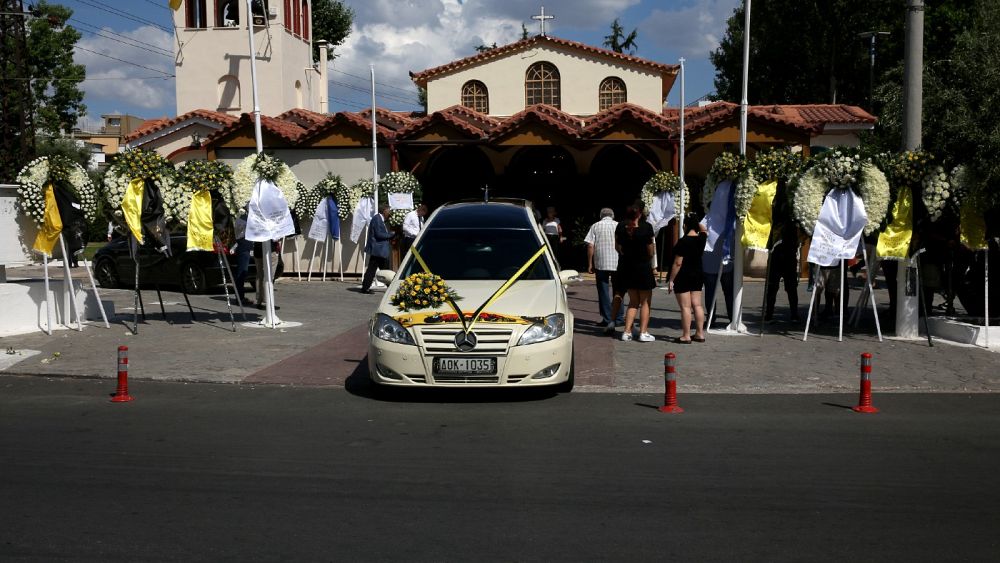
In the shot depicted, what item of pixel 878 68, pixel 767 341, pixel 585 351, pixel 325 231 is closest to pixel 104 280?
pixel 325 231

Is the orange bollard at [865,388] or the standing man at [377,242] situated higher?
the standing man at [377,242]

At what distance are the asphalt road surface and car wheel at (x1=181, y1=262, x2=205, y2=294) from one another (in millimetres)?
11613

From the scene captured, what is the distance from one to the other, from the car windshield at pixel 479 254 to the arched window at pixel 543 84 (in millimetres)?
21340

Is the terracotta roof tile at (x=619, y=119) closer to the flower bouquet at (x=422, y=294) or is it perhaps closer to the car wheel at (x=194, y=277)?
the car wheel at (x=194, y=277)

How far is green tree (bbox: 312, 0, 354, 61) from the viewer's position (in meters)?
62.9

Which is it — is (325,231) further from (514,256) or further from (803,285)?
(514,256)

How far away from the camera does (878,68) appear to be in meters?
50.1

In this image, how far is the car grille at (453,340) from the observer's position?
9.22m

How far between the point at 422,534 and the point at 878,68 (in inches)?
1999

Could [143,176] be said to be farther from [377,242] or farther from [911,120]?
[911,120]

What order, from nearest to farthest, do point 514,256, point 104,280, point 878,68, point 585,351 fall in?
point 514,256 → point 585,351 → point 104,280 → point 878,68

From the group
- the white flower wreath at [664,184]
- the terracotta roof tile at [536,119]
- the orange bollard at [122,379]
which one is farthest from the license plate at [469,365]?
the terracotta roof tile at [536,119]

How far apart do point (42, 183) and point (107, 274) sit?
354 inches

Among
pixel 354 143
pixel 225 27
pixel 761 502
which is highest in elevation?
pixel 225 27
